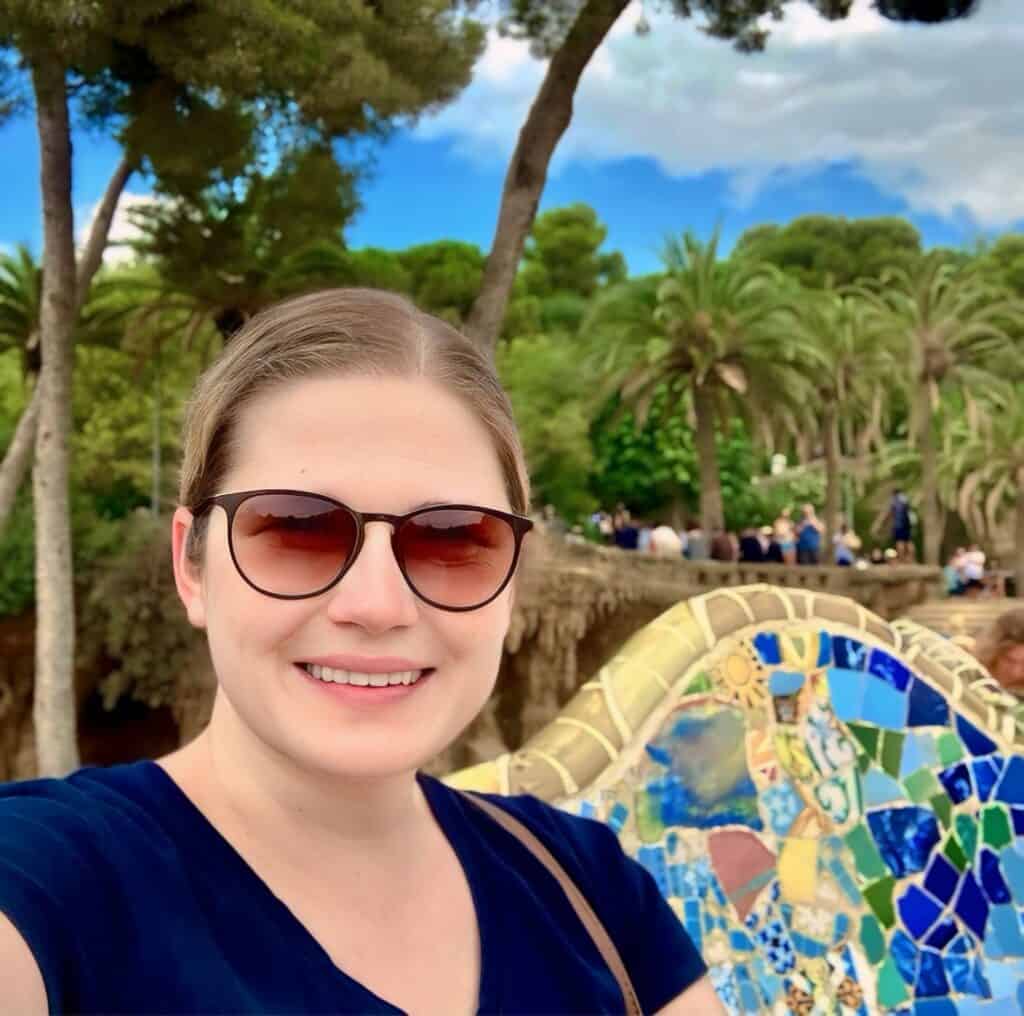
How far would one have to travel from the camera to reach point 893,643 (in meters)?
2.38

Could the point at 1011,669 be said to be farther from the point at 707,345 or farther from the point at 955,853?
the point at 707,345

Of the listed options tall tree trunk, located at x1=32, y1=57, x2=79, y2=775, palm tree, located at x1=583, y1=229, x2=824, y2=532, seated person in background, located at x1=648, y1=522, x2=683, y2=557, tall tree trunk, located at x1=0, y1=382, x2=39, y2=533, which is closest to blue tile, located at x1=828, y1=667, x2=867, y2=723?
tall tree trunk, located at x1=32, y1=57, x2=79, y2=775

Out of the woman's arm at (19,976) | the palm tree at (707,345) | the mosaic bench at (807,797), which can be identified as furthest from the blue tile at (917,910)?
the palm tree at (707,345)

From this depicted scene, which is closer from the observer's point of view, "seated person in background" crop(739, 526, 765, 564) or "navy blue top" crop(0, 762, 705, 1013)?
"navy blue top" crop(0, 762, 705, 1013)

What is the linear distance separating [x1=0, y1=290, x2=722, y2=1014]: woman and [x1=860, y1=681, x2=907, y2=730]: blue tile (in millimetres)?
1385

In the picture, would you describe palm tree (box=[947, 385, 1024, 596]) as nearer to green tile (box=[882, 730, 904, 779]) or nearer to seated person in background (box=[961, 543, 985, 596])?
seated person in background (box=[961, 543, 985, 596])

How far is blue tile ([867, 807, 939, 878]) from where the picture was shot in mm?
2240

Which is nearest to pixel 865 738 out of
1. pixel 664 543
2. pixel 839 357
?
pixel 664 543

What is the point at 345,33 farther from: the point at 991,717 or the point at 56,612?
the point at 991,717

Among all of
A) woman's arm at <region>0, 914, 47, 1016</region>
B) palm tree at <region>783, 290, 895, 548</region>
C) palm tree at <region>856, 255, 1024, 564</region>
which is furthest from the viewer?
palm tree at <region>856, 255, 1024, 564</region>

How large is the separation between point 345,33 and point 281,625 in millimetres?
8804

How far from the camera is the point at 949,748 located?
2.33m

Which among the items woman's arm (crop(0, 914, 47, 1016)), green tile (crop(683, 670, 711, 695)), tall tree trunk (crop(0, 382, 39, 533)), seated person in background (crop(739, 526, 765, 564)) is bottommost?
woman's arm (crop(0, 914, 47, 1016))

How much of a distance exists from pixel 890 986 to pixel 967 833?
353 mm
